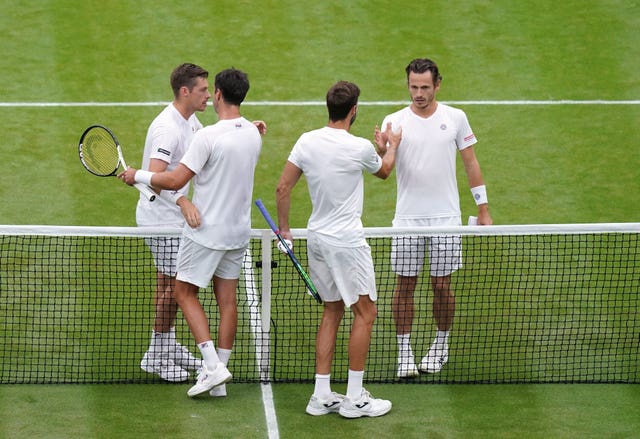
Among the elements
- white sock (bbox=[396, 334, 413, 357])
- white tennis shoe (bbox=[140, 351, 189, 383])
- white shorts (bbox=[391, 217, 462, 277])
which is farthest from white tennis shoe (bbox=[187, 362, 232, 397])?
white shorts (bbox=[391, 217, 462, 277])

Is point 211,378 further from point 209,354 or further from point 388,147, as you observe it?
point 388,147

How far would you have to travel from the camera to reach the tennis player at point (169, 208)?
10.2 m

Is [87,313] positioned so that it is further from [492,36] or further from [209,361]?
[492,36]

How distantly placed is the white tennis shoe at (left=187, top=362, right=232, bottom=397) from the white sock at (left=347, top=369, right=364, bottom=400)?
2.91 ft

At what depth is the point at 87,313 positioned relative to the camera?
11.5 meters

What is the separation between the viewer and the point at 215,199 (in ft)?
32.4

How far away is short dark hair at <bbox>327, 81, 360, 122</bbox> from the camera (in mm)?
9578

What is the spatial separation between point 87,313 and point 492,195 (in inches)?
184

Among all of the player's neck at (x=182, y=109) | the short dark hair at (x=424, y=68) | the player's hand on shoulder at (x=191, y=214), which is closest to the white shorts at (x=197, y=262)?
the player's hand on shoulder at (x=191, y=214)

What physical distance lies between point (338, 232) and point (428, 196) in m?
1.19

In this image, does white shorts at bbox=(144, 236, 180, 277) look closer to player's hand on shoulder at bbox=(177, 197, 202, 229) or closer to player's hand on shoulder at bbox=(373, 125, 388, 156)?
player's hand on shoulder at bbox=(177, 197, 202, 229)

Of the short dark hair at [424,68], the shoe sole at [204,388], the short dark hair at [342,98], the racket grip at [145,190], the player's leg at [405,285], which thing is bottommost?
the shoe sole at [204,388]

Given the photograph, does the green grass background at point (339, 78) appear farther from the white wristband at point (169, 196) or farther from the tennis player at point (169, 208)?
the white wristband at point (169, 196)

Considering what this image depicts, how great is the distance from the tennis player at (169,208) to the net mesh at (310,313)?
0.23 m
